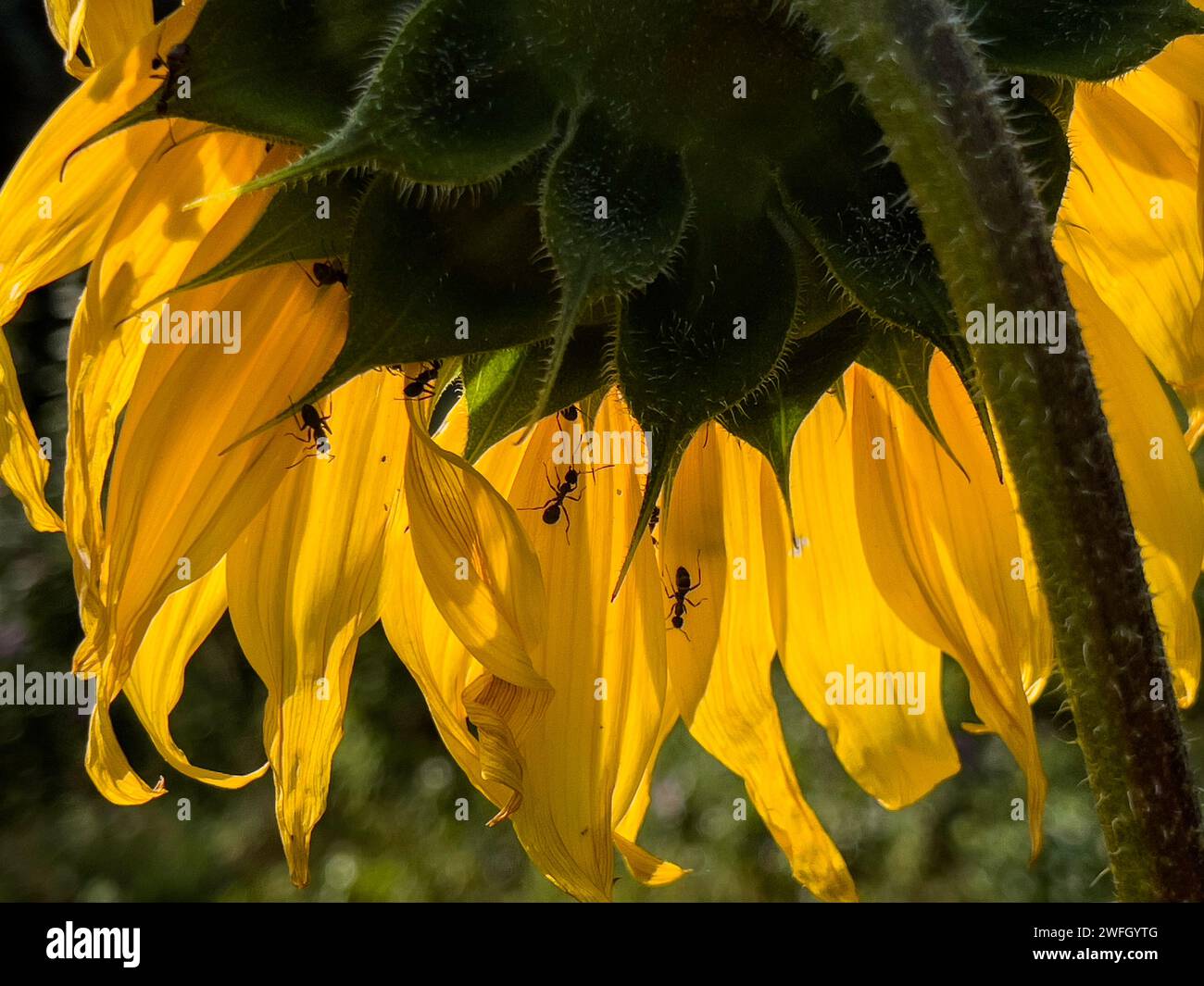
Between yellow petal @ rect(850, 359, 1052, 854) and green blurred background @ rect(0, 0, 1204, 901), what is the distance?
221 centimetres

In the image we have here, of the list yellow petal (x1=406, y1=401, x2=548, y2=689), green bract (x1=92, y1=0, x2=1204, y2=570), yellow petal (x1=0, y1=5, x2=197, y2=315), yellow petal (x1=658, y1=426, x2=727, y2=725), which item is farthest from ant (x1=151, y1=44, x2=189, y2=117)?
yellow petal (x1=658, y1=426, x2=727, y2=725)

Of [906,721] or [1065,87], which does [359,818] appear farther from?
[1065,87]

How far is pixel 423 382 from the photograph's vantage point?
87 centimetres

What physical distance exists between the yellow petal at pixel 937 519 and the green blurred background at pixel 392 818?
86.9 inches

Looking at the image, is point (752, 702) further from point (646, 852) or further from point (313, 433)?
point (313, 433)

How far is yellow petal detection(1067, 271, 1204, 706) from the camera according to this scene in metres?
1.02

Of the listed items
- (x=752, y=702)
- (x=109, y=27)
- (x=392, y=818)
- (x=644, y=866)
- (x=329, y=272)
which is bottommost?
(x=392, y=818)

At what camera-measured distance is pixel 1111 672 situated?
2.10ft

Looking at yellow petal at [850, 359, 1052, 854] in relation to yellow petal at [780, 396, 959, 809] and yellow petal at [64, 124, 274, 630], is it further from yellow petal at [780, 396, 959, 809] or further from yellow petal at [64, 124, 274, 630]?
yellow petal at [64, 124, 274, 630]

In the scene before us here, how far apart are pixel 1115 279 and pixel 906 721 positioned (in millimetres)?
→ 391

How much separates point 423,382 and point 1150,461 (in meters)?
0.55

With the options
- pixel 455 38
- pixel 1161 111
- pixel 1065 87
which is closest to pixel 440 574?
pixel 455 38

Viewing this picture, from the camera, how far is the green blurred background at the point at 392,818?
10.4ft

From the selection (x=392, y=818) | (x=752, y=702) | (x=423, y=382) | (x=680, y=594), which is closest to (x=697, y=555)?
(x=680, y=594)
